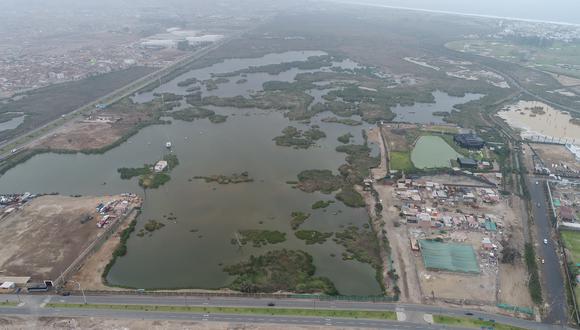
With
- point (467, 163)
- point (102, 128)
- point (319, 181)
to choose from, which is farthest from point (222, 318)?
point (102, 128)

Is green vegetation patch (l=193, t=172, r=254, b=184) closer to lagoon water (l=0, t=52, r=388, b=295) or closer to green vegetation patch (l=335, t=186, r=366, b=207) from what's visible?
lagoon water (l=0, t=52, r=388, b=295)

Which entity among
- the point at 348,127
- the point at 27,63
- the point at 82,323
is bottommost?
the point at 82,323

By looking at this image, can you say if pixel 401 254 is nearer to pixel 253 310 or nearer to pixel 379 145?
pixel 253 310

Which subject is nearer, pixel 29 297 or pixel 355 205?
pixel 29 297

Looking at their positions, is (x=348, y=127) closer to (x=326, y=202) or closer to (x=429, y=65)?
(x=326, y=202)

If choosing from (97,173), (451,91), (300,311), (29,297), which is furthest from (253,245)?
(451,91)

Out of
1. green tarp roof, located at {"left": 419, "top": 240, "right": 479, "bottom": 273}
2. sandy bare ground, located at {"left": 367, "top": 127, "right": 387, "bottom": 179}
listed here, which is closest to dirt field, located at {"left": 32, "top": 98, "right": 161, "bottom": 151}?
sandy bare ground, located at {"left": 367, "top": 127, "right": 387, "bottom": 179}

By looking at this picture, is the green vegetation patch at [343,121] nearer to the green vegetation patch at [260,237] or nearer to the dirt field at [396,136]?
the dirt field at [396,136]
